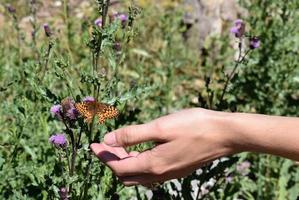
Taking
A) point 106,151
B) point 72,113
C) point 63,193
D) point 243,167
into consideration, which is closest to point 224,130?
point 106,151

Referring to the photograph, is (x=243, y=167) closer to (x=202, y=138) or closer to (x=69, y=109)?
(x=69, y=109)

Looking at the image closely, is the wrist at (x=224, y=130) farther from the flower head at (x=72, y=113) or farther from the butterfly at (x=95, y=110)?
the flower head at (x=72, y=113)

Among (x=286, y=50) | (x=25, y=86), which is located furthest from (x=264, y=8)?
(x=25, y=86)

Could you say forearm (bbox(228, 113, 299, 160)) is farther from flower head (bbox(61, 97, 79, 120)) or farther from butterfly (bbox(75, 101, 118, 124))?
flower head (bbox(61, 97, 79, 120))

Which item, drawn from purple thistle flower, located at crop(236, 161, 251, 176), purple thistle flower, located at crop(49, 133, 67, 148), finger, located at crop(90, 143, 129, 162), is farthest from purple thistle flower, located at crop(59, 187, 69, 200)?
purple thistle flower, located at crop(236, 161, 251, 176)

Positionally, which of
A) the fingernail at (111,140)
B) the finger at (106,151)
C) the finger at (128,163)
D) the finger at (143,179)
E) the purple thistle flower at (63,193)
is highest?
the fingernail at (111,140)

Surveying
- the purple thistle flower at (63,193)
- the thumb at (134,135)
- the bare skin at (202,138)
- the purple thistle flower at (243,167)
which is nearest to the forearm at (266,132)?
the bare skin at (202,138)
